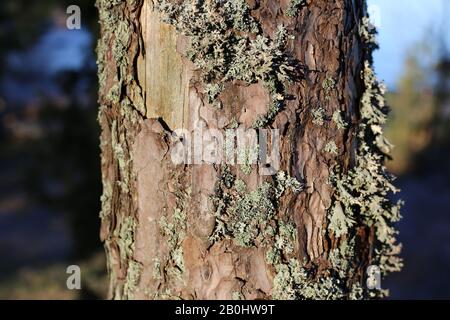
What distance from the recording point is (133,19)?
5.14 feet

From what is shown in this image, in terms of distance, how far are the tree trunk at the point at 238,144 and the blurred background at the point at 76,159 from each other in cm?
325

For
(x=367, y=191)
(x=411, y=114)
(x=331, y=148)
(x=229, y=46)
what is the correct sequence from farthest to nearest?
(x=411, y=114), (x=367, y=191), (x=331, y=148), (x=229, y=46)

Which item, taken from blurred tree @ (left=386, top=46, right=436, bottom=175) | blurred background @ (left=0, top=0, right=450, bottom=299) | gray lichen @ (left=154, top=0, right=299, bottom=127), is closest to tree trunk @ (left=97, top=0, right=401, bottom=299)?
gray lichen @ (left=154, top=0, right=299, bottom=127)

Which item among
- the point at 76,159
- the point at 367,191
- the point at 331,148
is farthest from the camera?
the point at 76,159

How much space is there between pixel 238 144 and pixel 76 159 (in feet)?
16.5

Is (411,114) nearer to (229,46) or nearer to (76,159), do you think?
(76,159)

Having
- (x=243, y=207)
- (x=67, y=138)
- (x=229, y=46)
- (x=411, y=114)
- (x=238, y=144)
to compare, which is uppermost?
A: (x=411, y=114)

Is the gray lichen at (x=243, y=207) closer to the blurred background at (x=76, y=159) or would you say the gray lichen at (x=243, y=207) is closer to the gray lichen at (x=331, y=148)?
the gray lichen at (x=331, y=148)

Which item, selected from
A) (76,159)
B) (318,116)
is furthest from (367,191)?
(76,159)

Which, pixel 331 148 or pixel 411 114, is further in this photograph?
pixel 411 114

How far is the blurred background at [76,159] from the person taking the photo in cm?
600

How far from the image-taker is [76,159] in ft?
20.3
